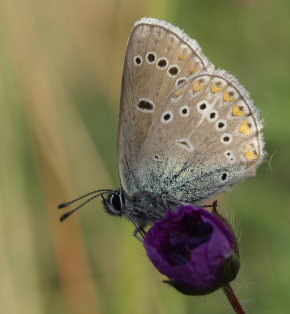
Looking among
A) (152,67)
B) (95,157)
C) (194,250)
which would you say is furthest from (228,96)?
(95,157)

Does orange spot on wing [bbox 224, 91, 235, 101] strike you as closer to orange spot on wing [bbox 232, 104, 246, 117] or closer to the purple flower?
orange spot on wing [bbox 232, 104, 246, 117]

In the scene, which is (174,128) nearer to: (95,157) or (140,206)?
(140,206)

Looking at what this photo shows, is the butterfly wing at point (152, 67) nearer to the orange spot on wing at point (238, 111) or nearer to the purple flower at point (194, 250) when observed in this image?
the orange spot on wing at point (238, 111)

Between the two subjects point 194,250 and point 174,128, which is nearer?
point 194,250

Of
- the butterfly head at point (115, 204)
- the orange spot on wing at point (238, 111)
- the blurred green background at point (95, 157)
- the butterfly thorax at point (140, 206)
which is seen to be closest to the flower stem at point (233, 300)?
the butterfly thorax at point (140, 206)

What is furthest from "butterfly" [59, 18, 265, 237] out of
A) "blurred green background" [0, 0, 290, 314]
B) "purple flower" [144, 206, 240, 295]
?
"blurred green background" [0, 0, 290, 314]

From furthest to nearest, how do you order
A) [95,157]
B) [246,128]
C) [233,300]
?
[95,157]
[246,128]
[233,300]
